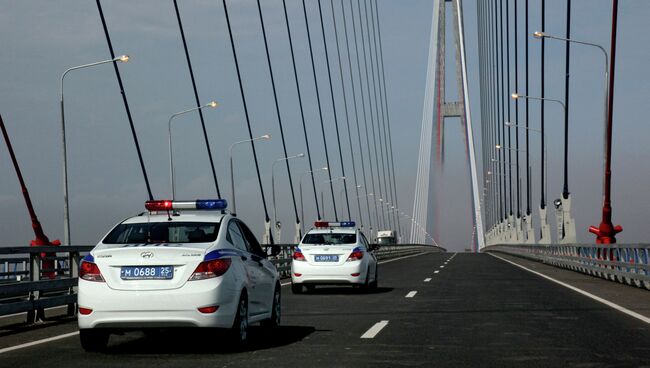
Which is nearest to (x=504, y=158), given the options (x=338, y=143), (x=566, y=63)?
(x=338, y=143)

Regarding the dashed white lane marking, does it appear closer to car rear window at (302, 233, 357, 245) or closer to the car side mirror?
the car side mirror

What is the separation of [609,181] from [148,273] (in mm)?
23691

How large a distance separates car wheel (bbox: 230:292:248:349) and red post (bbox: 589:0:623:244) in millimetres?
21563

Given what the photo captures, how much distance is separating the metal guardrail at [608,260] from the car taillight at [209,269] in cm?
1389

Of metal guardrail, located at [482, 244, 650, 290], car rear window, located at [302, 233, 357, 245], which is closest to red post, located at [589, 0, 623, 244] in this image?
metal guardrail, located at [482, 244, 650, 290]

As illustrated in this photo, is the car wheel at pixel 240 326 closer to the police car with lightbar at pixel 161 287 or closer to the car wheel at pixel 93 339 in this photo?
the police car with lightbar at pixel 161 287

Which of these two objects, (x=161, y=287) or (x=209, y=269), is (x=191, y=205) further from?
(x=161, y=287)

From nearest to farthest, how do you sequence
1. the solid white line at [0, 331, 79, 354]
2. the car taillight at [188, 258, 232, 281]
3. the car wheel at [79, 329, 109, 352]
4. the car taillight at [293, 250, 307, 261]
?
the car taillight at [188, 258, 232, 281]
the car wheel at [79, 329, 109, 352]
the solid white line at [0, 331, 79, 354]
the car taillight at [293, 250, 307, 261]

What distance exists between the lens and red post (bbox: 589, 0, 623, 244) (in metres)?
30.4

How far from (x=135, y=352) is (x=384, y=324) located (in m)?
4.00

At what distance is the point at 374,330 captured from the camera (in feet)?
41.2

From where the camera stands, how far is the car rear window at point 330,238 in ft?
71.3

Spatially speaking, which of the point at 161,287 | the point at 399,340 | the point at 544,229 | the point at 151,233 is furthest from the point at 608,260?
the point at 544,229

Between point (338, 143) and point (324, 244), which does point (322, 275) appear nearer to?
point (324, 244)
